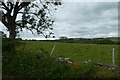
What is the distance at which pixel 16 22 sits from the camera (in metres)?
20.5

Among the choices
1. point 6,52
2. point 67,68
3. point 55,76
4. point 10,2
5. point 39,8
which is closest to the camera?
point 55,76

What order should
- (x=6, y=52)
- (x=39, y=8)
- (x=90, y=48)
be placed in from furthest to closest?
(x=90, y=48)
(x=39, y=8)
(x=6, y=52)

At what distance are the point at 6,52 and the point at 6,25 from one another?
5.55 meters

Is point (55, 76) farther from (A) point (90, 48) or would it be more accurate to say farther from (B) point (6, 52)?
(A) point (90, 48)

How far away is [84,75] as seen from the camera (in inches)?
460

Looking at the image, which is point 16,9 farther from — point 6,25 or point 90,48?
point 90,48

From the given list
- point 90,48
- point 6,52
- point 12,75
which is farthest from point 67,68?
point 90,48

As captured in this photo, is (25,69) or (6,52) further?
(6,52)

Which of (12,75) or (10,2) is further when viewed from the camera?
(10,2)

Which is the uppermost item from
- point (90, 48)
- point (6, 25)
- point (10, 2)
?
point (10, 2)

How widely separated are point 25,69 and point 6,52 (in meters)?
2.39

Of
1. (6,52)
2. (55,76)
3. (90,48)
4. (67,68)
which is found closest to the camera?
(55,76)

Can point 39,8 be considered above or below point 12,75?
above

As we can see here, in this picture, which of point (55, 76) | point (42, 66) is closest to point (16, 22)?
point (42, 66)
